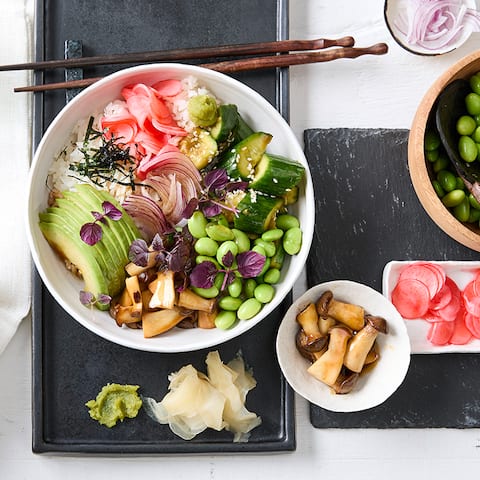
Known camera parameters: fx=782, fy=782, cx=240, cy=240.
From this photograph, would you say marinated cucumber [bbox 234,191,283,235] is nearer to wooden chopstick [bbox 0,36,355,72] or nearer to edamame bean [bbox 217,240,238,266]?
edamame bean [bbox 217,240,238,266]

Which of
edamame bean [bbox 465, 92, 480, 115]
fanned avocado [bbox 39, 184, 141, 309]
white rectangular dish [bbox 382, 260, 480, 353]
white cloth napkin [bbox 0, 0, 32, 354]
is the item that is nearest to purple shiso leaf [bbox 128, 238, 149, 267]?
fanned avocado [bbox 39, 184, 141, 309]

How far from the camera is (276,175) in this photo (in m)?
1.68

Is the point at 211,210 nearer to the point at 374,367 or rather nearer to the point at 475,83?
the point at 374,367

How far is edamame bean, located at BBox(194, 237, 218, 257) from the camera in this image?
168 cm

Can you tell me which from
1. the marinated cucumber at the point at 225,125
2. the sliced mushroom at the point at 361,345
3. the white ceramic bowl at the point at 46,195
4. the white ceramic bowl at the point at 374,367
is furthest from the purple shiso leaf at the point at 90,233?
the sliced mushroom at the point at 361,345

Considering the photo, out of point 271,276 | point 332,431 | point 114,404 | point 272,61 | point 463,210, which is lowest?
point 332,431

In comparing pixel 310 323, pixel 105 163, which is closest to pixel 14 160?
pixel 105 163

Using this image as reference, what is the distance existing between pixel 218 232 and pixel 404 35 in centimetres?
73

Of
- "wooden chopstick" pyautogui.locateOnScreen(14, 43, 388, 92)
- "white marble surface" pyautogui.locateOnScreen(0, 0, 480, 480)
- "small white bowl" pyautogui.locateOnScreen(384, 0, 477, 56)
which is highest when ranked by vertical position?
"small white bowl" pyautogui.locateOnScreen(384, 0, 477, 56)

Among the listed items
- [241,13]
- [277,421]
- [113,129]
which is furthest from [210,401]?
[241,13]

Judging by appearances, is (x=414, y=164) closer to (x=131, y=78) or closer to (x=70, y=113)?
(x=131, y=78)

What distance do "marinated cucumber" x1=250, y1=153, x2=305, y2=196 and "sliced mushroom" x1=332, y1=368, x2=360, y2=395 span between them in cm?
45

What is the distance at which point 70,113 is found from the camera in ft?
5.68

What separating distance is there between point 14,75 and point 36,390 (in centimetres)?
76
